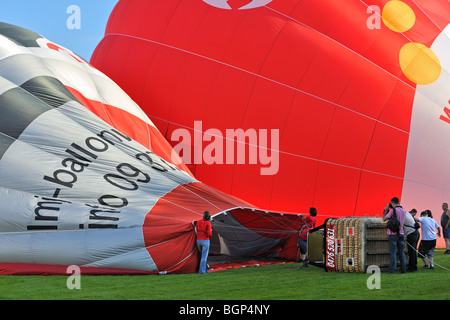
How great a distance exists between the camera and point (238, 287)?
6.46m

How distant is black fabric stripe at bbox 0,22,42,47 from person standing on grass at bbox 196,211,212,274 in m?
5.11

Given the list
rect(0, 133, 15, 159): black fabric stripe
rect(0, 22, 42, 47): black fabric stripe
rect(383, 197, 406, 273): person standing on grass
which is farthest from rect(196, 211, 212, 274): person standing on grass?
rect(0, 22, 42, 47): black fabric stripe

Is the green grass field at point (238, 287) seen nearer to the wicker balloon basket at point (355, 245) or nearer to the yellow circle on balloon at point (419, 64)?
the wicker balloon basket at point (355, 245)

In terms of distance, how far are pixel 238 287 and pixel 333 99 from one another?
16.6 feet

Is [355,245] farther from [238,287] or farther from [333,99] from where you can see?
[333,99]

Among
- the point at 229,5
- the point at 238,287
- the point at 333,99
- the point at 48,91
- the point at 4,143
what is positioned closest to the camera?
the point at 238,287

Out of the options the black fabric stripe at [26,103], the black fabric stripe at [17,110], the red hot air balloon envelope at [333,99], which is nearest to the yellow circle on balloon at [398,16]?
the red hot air balloon envelope at [333,99]

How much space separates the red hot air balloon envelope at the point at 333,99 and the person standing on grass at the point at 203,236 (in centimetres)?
259

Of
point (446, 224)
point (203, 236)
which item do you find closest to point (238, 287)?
point (203, 236)

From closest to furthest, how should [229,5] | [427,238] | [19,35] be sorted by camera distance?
[427,238] → [19,35] → [229,5]

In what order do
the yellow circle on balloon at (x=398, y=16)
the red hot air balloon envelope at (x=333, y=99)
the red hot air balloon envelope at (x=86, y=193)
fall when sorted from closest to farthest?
1. the red hot air balloon envelope at (x=86, y=193)
2. the red hot air balloon envelope at (x=333, y=99)
3. the yellow circle on balloon at (x=398, y=16)

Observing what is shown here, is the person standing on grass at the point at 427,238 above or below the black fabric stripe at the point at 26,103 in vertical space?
below

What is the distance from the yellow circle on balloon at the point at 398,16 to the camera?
34.6 ft

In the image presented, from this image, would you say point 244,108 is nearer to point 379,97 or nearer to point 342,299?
point 379,97
